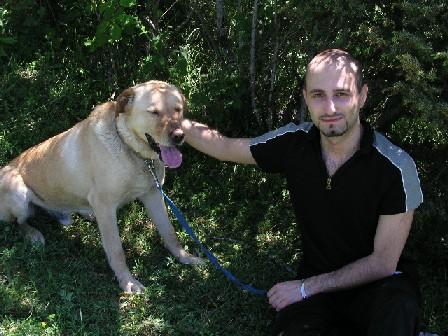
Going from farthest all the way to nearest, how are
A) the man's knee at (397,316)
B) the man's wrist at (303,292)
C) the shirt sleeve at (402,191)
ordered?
the man's wrist at (303,292) → the shirt sleeve at (402,191) → the man's knee at (397,316)

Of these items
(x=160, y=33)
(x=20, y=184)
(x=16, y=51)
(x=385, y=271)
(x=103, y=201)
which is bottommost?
(x=385, y=271)

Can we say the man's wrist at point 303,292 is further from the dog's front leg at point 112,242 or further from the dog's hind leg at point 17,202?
the dog's hind leg at point 17,202

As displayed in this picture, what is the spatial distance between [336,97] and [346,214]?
0.61m

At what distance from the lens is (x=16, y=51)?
560 cm

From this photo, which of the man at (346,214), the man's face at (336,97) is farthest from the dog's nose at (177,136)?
the man's face at (336,97)

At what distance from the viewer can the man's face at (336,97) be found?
113 inches

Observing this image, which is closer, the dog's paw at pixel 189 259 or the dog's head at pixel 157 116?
the dog's head at pixel 157 116

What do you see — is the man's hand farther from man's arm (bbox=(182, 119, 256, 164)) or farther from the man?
A: man's arm (bbox=(182, 119, 256, 164))

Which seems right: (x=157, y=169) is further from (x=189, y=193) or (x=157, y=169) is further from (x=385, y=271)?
(x=385, y=271)

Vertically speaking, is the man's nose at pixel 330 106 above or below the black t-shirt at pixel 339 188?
above

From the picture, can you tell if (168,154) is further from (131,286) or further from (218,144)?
(131,286)

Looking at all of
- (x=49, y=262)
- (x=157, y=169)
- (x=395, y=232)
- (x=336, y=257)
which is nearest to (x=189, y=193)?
(x=157, y=169)

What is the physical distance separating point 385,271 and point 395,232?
0.21 m

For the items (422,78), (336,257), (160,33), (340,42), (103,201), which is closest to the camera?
(422,78)
